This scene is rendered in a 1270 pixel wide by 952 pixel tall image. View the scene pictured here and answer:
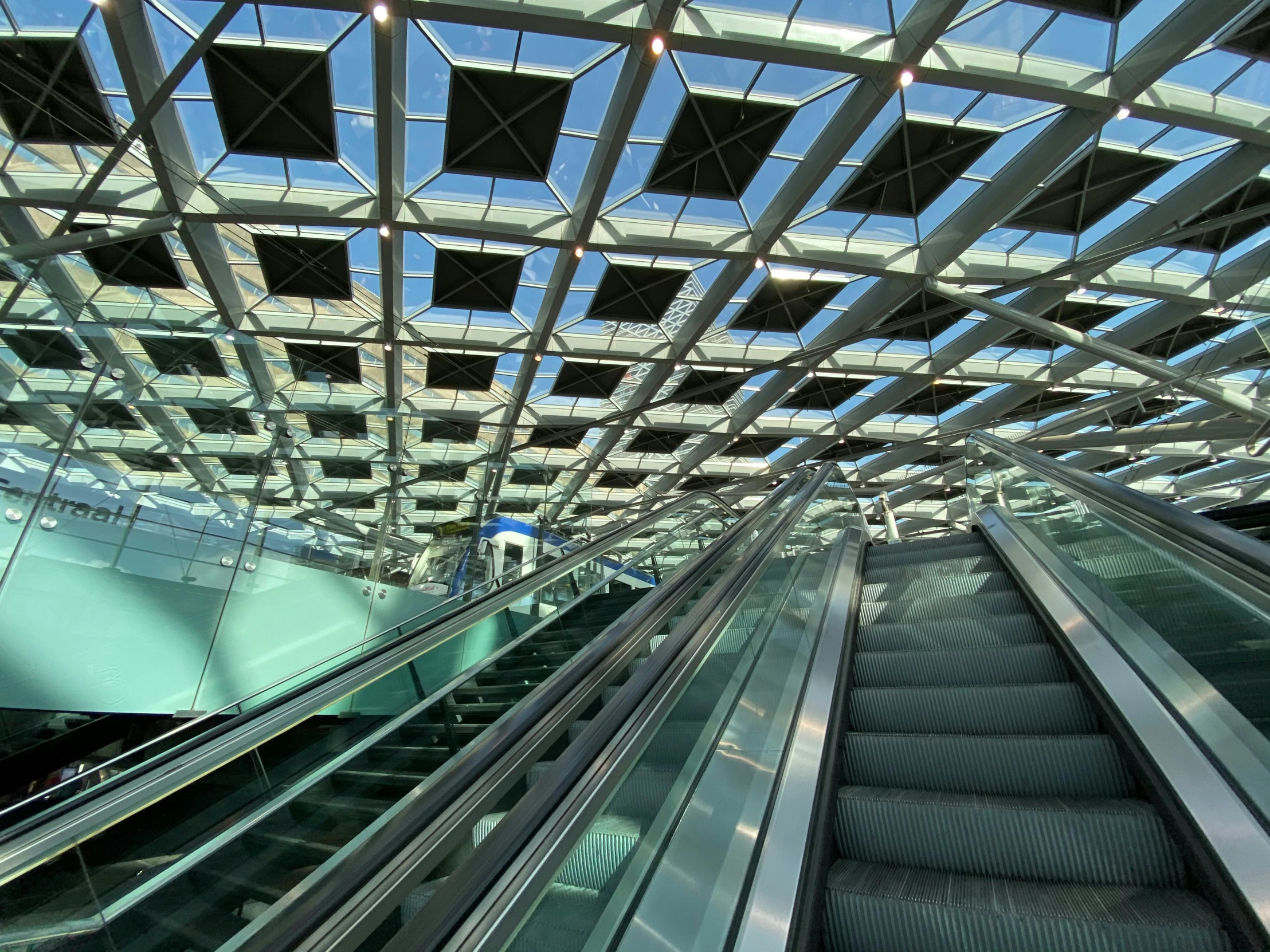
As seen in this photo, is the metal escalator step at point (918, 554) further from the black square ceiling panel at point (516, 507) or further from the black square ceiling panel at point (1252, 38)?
the black square ceiling panel at point (1252, 38)

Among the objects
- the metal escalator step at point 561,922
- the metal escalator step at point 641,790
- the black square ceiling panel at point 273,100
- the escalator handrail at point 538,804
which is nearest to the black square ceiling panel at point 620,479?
the black square ceiling panel at point 273,100

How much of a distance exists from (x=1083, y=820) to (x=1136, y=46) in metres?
13.8

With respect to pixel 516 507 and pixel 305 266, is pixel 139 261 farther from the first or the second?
pixel 516 507

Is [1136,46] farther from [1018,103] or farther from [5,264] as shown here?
[5,264]

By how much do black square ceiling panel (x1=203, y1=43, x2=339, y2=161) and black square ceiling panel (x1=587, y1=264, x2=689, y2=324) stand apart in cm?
681

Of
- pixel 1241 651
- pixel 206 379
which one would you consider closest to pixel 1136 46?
pixel 1241 651

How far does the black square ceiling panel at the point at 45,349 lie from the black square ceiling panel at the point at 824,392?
2019cm

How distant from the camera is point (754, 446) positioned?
29.0 m

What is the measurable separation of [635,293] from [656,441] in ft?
34.8

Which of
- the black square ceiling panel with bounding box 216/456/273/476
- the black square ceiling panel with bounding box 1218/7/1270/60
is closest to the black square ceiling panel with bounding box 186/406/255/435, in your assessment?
the black square ceiling panel with bounding box 216/456/273/476

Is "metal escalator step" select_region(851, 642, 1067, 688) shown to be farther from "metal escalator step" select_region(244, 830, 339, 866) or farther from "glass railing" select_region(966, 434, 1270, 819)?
"metal escalator step" select_region(244, 830, 339, 866)

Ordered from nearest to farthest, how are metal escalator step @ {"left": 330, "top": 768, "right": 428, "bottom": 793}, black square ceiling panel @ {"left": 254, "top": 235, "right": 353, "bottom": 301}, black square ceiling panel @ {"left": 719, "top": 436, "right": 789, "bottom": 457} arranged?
1. metal escalator step @ {"left": 330, "top": 768, "right": 428, "bottom": 793}
2. black square ceiling panel @ {"left": 254, "top": 235, "right": 353, "bottom": 301}
3. black square ceiling panel @ {"left": 719, "top": 436, "right": 789, "bottom": 457}

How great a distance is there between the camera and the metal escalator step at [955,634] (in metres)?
4.14

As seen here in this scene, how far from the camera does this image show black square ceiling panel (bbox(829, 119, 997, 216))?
1295cm
